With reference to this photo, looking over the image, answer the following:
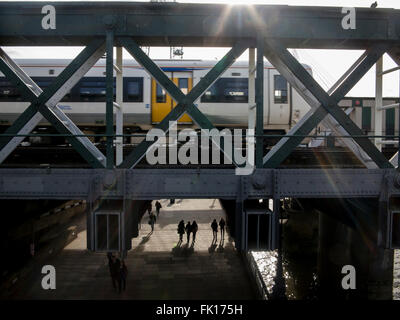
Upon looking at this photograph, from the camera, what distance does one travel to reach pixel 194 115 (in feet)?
16.8

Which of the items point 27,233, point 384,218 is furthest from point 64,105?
point 384,218

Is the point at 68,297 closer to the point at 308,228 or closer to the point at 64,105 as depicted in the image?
the point at 64,105

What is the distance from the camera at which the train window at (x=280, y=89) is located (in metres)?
11.9

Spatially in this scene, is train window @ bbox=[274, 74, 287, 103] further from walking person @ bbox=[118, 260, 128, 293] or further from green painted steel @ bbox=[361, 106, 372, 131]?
green painted steel @ bbox=[361, 106, 372, 131]

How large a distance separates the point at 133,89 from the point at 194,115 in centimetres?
757

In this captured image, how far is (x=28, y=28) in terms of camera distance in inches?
205

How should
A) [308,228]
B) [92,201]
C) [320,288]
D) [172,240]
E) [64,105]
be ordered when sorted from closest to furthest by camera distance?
[92,201] → [64,105] → [320,288] → [172,240] → [308,228]

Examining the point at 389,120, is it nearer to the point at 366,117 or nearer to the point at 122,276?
the point at 366,117

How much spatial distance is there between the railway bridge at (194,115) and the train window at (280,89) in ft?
21.5

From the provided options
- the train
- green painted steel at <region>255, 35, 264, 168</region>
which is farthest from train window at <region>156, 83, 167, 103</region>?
green painted steel at <region>255, 35, 264, 168</region>

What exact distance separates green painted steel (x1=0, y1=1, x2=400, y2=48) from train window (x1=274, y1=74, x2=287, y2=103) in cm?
655

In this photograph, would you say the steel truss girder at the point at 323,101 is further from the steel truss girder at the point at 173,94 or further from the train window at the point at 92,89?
the train window at the point at 92,89

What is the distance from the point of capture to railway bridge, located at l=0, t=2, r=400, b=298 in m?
5.08
